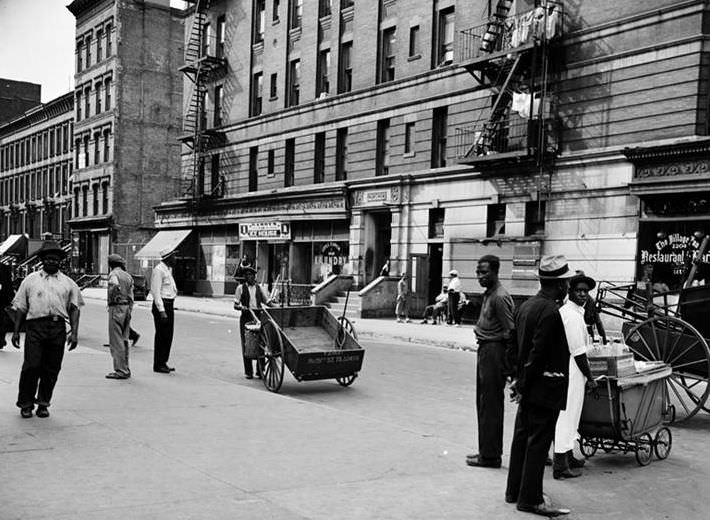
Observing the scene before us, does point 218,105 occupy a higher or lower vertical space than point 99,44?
lower

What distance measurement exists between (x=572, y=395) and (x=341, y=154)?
90.9 feet

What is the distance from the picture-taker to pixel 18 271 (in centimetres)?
4691

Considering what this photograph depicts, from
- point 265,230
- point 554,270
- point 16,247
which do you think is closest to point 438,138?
point 265,230

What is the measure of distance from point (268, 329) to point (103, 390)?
2.64m

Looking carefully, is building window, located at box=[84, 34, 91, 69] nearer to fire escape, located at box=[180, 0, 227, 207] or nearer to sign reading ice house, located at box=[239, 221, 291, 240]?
fire escape, located at box=[180, 0, 227, 207]

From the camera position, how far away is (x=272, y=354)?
11.5 m

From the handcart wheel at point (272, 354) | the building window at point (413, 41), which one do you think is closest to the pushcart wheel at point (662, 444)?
the handcart wheel at point (272, 354)

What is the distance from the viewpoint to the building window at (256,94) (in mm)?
39594

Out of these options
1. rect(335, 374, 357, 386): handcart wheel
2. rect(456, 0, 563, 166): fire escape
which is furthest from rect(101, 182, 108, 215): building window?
rect(335, 374, 357, 386): handcart wheel

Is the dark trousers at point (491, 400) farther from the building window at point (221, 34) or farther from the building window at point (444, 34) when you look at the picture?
the building window at point (221, 34)

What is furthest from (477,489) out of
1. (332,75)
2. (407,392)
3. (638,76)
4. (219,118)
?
(219,118)

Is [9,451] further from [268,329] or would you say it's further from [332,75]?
[332,75]

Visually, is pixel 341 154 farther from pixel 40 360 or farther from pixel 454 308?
pixel 40 360

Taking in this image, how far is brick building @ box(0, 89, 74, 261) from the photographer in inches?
2542
